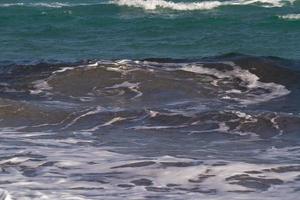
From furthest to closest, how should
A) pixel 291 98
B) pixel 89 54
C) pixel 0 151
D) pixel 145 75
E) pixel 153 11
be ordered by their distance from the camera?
pixel 153 11 < pixel 89 54 < pixel 145 75 < pixel 291 98 < pixel 0 151

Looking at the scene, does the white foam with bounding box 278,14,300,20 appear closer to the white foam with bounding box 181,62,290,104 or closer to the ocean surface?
the ocean surface

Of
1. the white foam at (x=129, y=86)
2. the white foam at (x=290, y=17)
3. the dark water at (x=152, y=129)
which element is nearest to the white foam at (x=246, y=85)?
the dark water at (x=152, y=129)

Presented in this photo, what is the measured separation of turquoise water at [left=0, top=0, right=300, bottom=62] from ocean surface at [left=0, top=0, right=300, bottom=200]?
5 centimetres

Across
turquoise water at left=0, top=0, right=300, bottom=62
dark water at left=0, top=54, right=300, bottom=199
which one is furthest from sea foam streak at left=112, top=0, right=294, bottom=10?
dark water at left=0, top=54, right=300, bottom=199

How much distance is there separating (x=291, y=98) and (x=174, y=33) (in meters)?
10.0

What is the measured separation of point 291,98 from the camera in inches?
476

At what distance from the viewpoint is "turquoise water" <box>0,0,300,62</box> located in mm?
18906

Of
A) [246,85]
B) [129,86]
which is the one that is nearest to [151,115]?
[129,86]

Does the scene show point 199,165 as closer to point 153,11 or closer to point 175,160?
point 175,160

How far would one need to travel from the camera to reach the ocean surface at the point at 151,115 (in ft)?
23.2

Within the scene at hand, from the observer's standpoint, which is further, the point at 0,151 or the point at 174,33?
the point at 174,33

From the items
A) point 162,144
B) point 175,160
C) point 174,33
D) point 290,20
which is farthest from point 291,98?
point 290,20

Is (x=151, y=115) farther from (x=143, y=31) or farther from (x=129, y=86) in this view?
(x=143, y=31)

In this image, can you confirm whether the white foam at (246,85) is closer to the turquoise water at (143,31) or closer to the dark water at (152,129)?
the dark water at (152,129)
